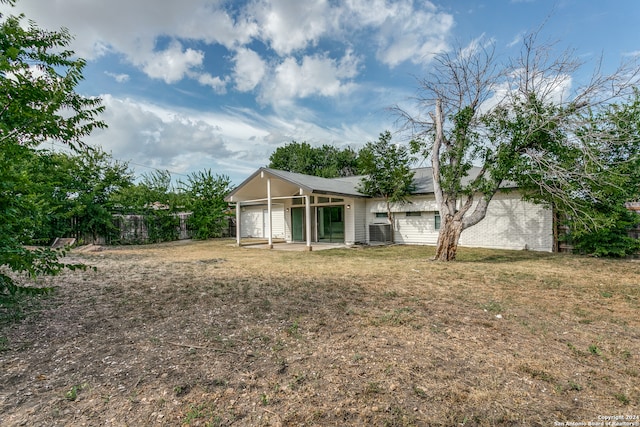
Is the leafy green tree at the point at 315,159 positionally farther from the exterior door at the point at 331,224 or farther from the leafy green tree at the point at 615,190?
the leafy green tree at the point at 615,190

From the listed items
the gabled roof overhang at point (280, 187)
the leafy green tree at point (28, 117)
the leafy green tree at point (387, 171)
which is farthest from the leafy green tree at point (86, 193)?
the leafy green tree at point (387, 171)

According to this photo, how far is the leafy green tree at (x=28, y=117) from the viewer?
3117 millimetres

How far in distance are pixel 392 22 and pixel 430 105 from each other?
283 centimetres

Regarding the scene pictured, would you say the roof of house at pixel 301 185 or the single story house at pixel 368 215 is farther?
the roof of house at pixel 301 185

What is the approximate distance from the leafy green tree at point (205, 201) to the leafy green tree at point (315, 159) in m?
16.4

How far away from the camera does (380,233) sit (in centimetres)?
1573

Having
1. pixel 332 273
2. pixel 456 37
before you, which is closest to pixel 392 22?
pixel 456 37

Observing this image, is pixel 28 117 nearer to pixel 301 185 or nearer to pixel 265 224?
pixel 301 185

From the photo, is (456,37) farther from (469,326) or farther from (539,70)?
(469,326)

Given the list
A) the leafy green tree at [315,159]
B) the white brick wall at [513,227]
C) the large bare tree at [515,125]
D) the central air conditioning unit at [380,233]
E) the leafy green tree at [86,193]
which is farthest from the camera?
the leafy green tree at [315,159]

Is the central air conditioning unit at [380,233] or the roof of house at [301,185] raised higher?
the roof of house at [301,185]

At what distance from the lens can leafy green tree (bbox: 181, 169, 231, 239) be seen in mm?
18562

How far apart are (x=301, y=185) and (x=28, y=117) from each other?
Answer: 9749 millimetres

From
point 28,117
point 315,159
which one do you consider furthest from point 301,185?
point 315,159
